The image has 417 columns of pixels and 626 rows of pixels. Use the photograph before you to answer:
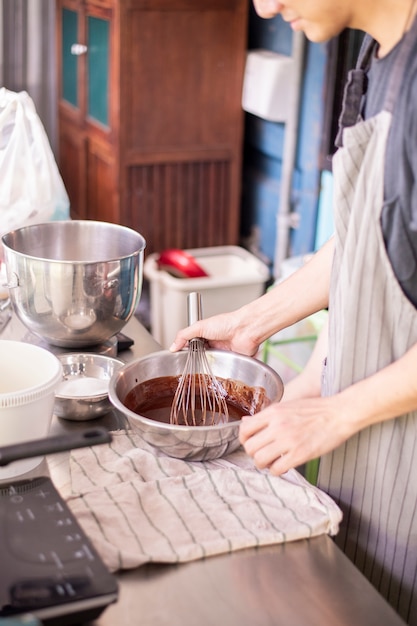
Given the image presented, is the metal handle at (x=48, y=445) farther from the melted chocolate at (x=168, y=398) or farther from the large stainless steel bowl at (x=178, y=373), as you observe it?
the melted chocolate at (x=168, y=398)

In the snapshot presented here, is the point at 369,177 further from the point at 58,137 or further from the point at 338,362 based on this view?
the point at 58,137

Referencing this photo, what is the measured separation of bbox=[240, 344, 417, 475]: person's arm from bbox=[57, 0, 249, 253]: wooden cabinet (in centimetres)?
270

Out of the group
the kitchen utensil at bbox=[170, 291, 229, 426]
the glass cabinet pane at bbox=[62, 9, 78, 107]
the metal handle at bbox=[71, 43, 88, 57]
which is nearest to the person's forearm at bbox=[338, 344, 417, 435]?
A: the kitchen utensil at bbox=[170, 291, 229, 426]

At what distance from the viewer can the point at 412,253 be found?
4.11 feet

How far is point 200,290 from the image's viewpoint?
145 inches

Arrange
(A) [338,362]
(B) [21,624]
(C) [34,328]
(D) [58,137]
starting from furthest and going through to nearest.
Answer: (D) [58,137] < (C) [34,328] < (A) [338,362] < (B) [21,624]

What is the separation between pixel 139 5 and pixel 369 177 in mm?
2588

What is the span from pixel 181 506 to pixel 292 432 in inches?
7.6

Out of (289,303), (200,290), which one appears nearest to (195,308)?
(289,303)

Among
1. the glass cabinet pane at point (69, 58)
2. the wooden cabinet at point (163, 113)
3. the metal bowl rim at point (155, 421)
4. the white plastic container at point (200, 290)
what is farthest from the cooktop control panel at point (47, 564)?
the glass cabinet pane at point (69, 58)

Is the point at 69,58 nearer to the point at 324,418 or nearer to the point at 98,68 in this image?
the point at 98,68

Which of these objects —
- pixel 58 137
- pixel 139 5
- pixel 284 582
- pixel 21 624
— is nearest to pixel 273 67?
pixel 139 5

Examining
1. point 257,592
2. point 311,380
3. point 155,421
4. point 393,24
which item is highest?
point 393,24

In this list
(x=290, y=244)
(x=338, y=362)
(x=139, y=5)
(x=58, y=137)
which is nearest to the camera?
(x=338, y=362)
